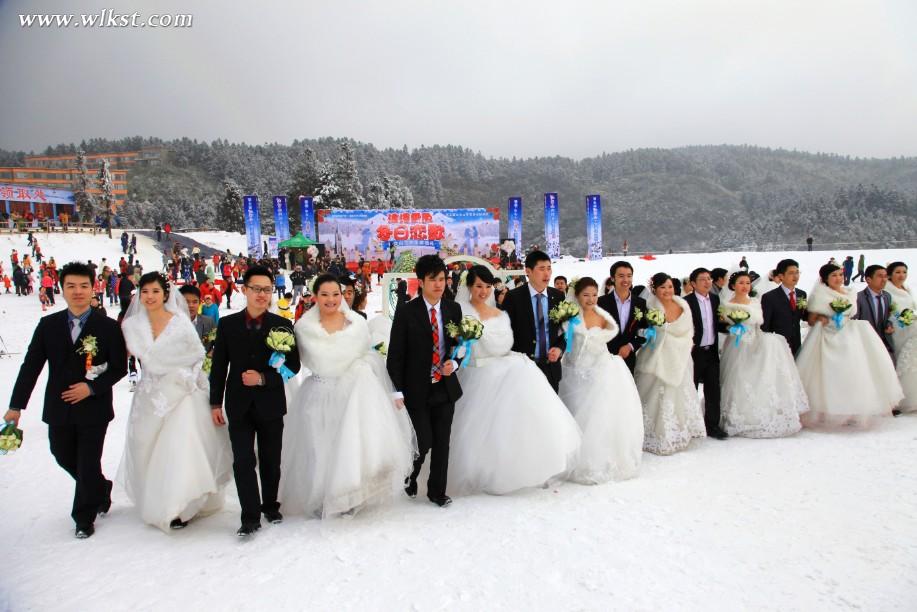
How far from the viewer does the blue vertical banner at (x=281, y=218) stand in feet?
113

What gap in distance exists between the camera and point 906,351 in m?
6.94

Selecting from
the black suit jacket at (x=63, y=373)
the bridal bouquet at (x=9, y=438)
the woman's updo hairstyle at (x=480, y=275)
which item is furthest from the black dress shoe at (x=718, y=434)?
the bridal bouquet at (x=9, y=438)

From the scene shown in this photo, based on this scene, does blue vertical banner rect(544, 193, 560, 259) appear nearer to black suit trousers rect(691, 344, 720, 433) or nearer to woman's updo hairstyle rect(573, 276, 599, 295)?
black suit trousers rect(691, 344, 720, 433)

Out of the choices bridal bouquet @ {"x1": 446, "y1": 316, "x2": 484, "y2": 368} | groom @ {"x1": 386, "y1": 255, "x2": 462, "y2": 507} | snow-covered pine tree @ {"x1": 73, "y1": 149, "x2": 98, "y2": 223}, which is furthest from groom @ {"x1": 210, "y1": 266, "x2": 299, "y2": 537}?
snow-covered pine tree @ {"x1": 73, "y1": 149, "x2": 98, "y2": 223}

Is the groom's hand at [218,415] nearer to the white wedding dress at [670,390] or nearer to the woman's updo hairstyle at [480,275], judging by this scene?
the woman's updo hairstyle at [480,275]

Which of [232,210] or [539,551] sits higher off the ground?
[232,210]

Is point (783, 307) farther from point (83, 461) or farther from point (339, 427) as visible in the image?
point (83, 461)

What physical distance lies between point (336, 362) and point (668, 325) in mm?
3381

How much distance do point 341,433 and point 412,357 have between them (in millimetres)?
789

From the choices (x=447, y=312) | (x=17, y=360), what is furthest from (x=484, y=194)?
(x=447, y=312)

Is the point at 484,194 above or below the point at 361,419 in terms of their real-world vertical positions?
above

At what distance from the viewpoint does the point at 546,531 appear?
3.74 meters

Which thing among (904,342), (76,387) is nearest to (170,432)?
(76,387)

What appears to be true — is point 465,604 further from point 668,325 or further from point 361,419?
point 668,325
